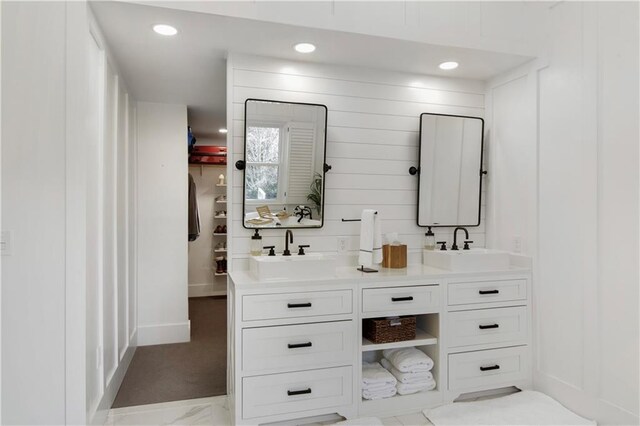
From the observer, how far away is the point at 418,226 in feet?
10.0

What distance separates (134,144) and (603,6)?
3.74 meters

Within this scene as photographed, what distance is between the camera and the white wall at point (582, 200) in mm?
2182

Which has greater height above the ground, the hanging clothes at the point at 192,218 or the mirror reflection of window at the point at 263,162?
the mirror reflection of window at the point at 263,162

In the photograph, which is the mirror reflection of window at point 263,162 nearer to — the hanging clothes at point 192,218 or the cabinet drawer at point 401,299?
the cabinet drawer at point 401,299

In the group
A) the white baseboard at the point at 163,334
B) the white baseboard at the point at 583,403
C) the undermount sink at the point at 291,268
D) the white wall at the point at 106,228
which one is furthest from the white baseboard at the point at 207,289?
the white baseboard at the point at 583,403

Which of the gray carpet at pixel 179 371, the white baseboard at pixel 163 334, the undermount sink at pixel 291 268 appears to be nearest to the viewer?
the undermount sink at pixel 291 268

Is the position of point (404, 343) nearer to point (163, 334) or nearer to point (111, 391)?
point (111, 391)

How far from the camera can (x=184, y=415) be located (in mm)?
2486

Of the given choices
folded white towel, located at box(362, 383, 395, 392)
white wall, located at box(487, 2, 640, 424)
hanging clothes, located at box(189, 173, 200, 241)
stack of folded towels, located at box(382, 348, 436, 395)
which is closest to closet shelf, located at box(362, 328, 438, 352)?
stack of folded towels, located at box(382, 348, 436, 395)

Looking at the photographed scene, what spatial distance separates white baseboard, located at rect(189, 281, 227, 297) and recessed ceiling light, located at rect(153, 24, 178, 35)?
14.1 feet

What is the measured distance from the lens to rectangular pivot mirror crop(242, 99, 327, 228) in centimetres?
264

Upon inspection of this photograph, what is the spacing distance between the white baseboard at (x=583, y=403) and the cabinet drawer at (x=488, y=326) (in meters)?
0.30

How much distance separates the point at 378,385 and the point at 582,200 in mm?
1721

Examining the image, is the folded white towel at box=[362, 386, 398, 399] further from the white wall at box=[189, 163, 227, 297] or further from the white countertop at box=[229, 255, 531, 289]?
the white wall at box=[189, 163, 227, 297]
